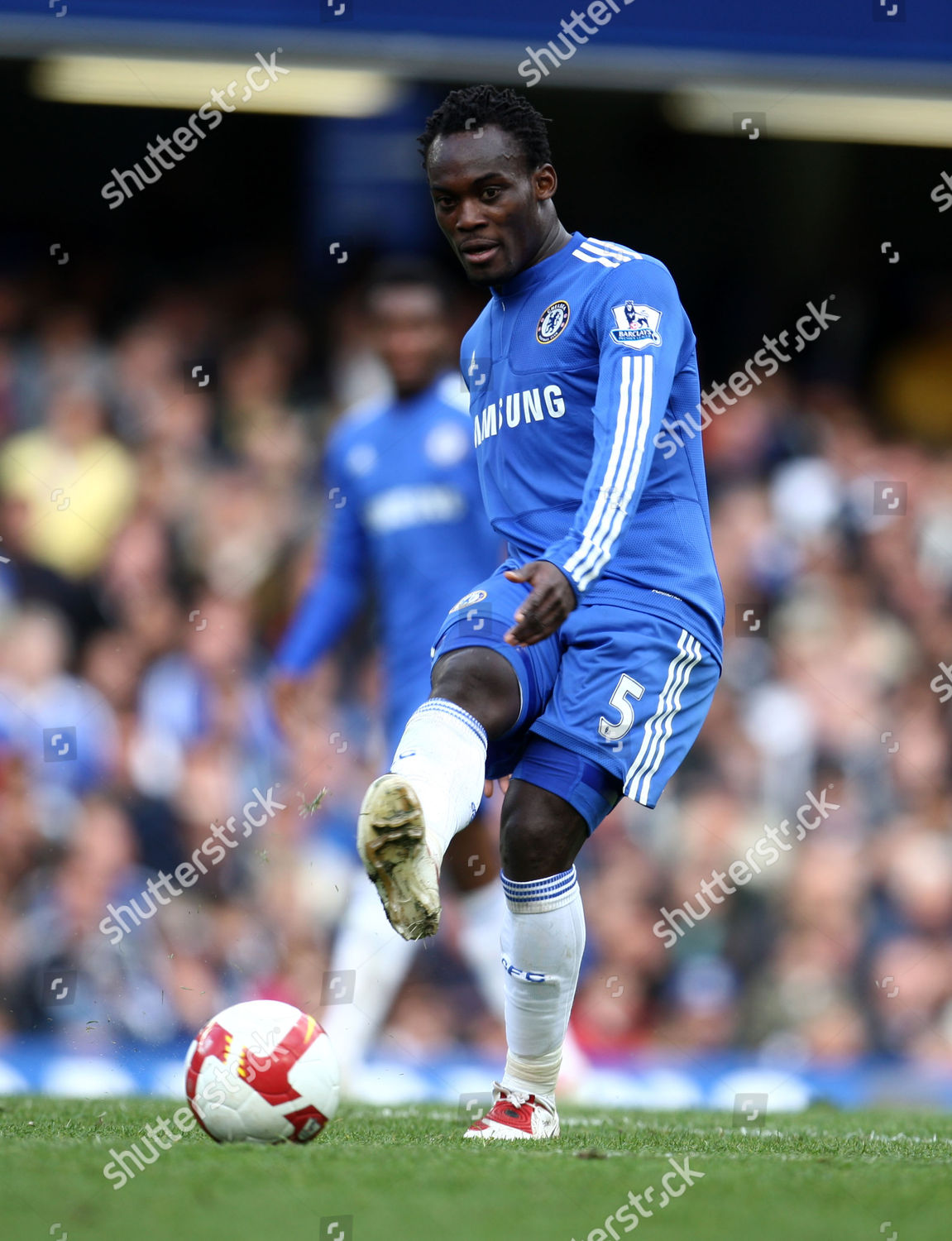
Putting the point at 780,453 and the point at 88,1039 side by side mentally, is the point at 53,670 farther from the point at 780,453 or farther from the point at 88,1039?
the point at 780,453

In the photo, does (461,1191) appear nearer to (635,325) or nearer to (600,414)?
(600,414)

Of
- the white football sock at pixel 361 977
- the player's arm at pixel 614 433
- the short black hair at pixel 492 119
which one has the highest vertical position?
the short black hair at pixel 492 119

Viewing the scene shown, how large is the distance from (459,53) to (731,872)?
4367 mm

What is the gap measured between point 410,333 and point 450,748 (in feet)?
10.7

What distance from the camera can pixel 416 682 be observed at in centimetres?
635

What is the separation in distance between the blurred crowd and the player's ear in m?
4.47

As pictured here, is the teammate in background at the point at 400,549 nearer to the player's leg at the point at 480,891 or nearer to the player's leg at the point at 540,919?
the player's leg at the point at 480,891

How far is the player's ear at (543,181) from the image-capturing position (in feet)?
12.3

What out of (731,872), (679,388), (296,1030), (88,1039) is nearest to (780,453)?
(731,872)

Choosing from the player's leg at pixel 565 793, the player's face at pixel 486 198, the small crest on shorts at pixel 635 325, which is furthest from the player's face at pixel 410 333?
the player's leg at pixel 565 793

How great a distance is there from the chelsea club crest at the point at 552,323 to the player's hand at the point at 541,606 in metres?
→ 0.73

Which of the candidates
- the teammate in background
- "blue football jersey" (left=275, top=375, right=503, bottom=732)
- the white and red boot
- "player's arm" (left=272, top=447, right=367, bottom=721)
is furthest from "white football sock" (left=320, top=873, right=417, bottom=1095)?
the white and red boot

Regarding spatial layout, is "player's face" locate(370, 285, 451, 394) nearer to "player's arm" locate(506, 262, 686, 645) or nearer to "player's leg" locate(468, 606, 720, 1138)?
"player's arm" locate(506, 262, 686, 645)

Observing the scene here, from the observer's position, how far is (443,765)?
10.5ft
